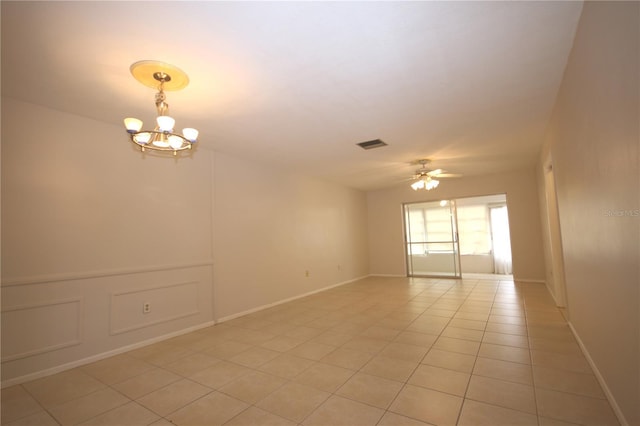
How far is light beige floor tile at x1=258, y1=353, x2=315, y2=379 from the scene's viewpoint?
254 cm

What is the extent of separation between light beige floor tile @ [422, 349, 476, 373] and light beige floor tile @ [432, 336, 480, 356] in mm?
93

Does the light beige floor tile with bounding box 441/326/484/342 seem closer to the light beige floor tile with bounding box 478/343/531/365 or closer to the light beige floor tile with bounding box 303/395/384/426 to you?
the light beige floor tile with bounding box 478/343/531/365

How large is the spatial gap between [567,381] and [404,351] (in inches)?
Answer: 49.5

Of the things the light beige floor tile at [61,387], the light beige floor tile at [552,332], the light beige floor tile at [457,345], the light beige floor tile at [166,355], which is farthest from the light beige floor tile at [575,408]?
the light beige floor tile at [61,387]

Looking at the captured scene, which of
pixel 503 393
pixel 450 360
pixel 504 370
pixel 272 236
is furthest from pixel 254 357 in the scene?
pixel 272 236

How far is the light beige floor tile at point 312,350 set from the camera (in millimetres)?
2880

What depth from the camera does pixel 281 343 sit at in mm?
3262

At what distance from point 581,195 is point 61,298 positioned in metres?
4.69

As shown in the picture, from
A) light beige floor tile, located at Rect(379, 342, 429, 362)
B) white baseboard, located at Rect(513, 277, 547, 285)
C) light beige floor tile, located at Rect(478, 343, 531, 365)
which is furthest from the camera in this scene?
white baseboard, located at Rect(513, 277, 547, 285)

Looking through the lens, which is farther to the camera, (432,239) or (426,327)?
(432,239)

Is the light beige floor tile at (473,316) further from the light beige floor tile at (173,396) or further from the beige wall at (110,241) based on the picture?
the light beige floor tile at (173,396)

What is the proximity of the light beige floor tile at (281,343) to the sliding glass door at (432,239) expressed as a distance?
5278mm

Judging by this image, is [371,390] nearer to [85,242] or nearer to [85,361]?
[85,361]

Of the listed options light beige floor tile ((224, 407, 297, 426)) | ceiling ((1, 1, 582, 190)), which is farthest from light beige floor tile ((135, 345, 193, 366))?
ceiling ((1, 1, 582, 190))
